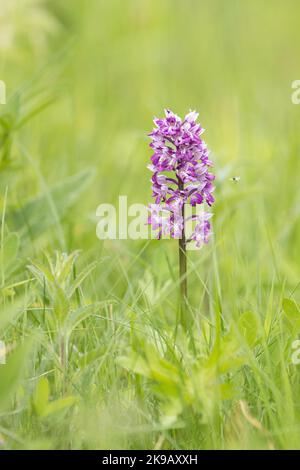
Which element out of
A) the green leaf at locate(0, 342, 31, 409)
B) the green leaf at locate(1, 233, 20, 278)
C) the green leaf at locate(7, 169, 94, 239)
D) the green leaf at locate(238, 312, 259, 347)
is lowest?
the green leaf at locate(0, 342, 31, 409)

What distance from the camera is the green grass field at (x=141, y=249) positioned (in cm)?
211

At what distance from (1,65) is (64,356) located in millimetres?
2812

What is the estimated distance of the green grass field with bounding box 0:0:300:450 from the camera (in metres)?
2.11

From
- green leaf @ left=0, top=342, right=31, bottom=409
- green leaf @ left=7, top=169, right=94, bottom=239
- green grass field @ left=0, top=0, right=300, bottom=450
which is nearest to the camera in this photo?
green leaf @ left=0, top=342, right=31, bottom=409

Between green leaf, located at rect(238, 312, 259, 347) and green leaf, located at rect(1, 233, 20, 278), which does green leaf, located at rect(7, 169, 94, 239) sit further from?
green leaf, located at rect(238, 312, 259, 347)

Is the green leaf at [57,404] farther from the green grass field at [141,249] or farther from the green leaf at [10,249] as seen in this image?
the green leaf at [10,249]

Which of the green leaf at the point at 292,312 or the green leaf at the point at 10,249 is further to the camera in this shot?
the green leaf at the point at 10,249

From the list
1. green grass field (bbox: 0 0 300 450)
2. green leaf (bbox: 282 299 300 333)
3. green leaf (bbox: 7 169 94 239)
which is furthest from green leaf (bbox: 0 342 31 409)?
green leaf (bbox: 7 169 94 239)

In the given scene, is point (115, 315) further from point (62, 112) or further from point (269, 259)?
point (62, 112)

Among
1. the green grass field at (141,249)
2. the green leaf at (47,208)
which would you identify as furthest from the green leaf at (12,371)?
the green leaf at (47,208)

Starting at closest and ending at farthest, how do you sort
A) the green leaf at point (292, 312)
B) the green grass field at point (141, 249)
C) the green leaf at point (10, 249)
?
the green grass field at point (141, 249)
the green leaf at point (292, 312)
the green leaf at point (10, 249)

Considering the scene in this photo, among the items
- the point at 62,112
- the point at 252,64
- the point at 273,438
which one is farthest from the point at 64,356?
the point at 252,64

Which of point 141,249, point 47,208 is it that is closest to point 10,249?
point 141,249

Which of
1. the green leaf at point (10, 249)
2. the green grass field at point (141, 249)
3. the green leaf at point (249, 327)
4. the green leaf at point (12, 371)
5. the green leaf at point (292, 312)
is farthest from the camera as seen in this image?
the green leaf at point (10, 249)
